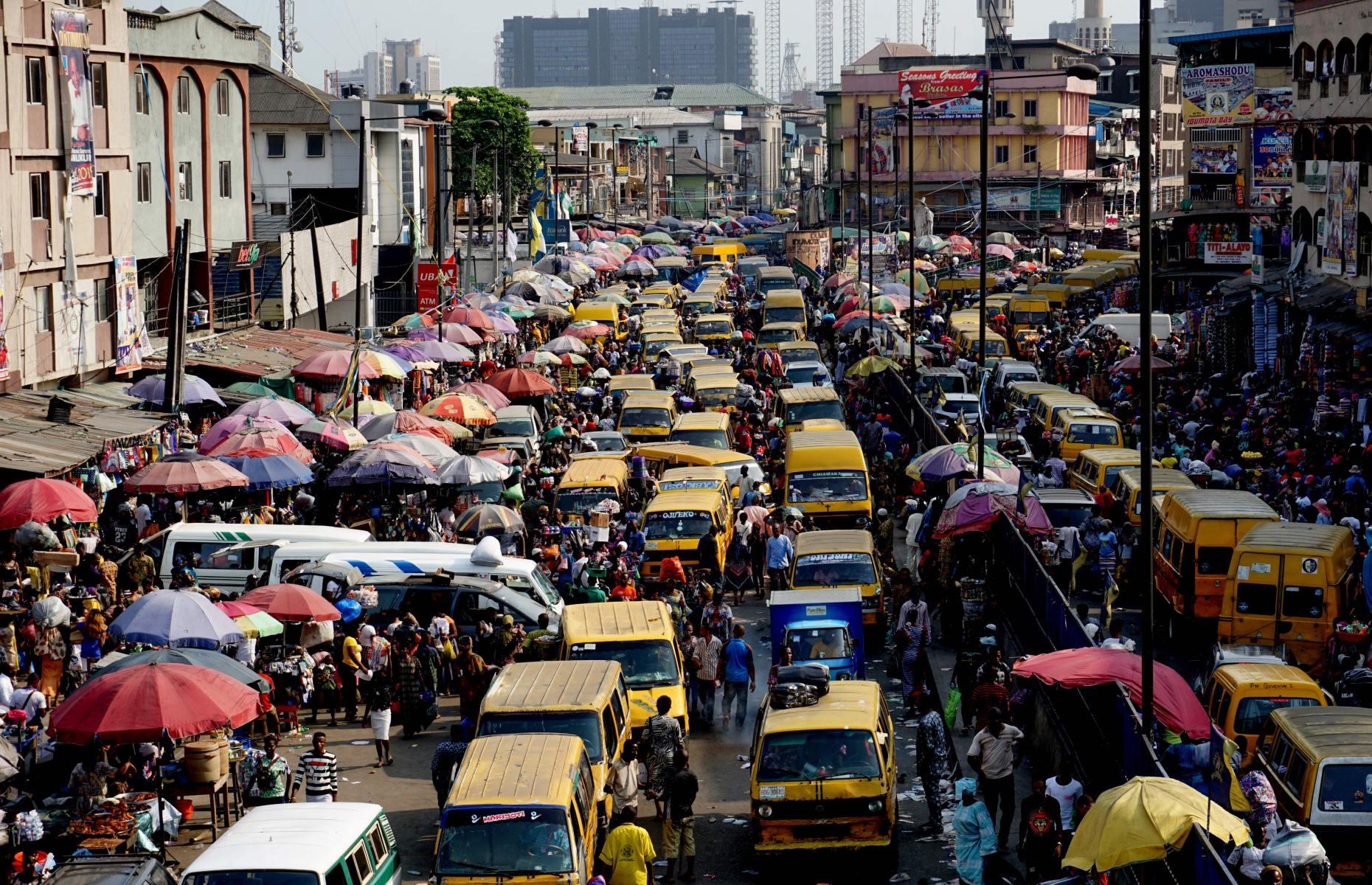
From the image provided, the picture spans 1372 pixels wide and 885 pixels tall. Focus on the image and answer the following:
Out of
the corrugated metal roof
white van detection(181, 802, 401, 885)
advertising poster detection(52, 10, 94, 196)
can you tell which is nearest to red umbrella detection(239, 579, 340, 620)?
the corrugated metal roof

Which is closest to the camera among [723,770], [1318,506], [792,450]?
[723,770]

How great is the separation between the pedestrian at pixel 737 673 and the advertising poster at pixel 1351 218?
25193mm

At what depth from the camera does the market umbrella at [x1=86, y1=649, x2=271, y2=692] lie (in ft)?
55.6

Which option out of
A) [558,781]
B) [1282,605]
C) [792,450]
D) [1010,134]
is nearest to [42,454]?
[792,450]

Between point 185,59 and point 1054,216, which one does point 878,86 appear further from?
point 185,59

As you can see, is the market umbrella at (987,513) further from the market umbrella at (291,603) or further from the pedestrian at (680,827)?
the pedestrian at (680,827)

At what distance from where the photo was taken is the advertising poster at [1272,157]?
59469 millimetres

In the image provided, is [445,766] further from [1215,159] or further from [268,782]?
[1215,159]

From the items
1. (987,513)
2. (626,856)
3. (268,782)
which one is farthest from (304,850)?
(987,513)

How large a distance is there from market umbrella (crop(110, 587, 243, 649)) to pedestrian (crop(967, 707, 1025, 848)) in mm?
8182

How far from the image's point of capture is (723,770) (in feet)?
64.7

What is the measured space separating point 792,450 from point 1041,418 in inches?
359

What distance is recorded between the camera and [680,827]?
53.7 feet

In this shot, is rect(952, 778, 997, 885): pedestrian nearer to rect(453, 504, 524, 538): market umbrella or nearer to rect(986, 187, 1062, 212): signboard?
rect(453, 504, 524, 538): market umbrella
